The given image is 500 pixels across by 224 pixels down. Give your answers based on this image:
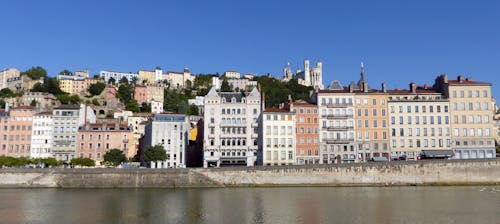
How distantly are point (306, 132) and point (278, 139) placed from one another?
5023 mm

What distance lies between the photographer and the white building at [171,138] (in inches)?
3287

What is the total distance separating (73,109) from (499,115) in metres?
124

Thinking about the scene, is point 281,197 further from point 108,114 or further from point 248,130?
point 108,114

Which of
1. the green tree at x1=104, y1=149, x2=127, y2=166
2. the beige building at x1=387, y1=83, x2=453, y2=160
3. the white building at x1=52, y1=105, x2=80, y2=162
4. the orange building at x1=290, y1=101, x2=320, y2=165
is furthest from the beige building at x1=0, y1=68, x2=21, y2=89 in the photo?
the beige building at x1=387, y1=83, x2=453, y2=160

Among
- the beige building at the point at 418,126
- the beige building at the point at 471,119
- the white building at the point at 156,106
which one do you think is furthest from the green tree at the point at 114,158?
the white building at the point at 156,106

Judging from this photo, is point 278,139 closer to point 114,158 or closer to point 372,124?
point 372,124

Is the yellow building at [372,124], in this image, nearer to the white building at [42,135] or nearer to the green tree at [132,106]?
the white building at [42,135]

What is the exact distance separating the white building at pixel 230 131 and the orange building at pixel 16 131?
37.7m

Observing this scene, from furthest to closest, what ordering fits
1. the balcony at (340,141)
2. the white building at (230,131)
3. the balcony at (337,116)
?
the white building at (230,131)
the balcony at (337,116)
the balcony at (340,141)

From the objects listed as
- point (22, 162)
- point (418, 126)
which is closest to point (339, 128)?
point (418, 126)

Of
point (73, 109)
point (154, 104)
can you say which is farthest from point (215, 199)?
point (154, 104)

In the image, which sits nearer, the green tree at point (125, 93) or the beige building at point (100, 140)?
the beige building at point (100, 140)

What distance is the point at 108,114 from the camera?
5561 inches

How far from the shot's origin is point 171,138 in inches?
3314
